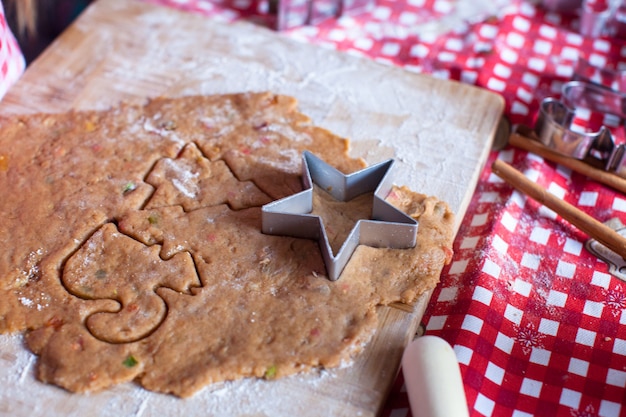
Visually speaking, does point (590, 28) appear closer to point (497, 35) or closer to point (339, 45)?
point (497, 35)

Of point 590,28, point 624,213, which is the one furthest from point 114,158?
point 590,28

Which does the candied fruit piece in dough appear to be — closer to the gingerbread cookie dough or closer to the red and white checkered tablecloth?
the gingerbread cookie dough

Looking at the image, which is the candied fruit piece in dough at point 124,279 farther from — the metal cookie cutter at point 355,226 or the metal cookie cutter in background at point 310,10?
the metal cookie cutter in background at point 310,10

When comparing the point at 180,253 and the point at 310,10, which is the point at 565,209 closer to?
the point at 180,253

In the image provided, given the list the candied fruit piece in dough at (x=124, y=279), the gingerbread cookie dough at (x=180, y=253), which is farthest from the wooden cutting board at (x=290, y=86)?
the candied fruit piece in dough at (x=124, y=279)

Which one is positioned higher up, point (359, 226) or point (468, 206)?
point (359, 226)

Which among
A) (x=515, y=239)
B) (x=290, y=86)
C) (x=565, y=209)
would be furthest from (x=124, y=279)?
(x=565, y=209)

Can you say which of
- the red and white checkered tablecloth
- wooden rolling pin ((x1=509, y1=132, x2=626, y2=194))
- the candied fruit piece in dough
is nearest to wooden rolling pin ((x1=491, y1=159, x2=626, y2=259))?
the red and white checkered tablecloth

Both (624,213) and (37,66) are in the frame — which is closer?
(624,213)
